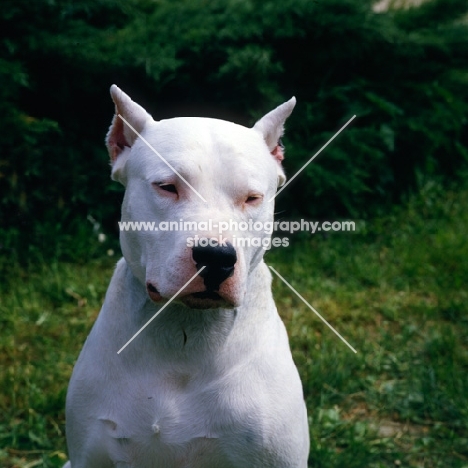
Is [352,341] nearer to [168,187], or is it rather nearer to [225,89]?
[225,89]

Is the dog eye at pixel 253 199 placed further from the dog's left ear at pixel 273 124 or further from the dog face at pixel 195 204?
the dog's left ear at pixel 273 124

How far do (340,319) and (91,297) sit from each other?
1.75 meters

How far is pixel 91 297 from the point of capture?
216 inches

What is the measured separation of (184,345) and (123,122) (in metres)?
0.86

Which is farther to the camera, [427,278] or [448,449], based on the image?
[427,278]

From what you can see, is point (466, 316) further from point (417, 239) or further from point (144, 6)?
point (144, 6)

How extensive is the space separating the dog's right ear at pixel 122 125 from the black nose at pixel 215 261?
628mm

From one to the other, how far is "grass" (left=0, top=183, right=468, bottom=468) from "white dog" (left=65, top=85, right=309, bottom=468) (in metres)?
1.19

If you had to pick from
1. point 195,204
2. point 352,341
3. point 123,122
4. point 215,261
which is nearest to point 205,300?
point 215,261

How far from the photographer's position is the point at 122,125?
2969 millimetres

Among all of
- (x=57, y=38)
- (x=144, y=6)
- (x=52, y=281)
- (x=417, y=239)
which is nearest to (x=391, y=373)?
(x=417, y=239)

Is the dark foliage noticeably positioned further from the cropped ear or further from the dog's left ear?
the dog's left ear

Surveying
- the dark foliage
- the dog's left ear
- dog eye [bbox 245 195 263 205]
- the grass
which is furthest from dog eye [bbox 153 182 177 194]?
the dark foliage

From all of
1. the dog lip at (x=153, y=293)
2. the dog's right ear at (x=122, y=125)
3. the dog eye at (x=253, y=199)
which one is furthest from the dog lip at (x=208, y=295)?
the dog's right ear at (x=122, y=125)
